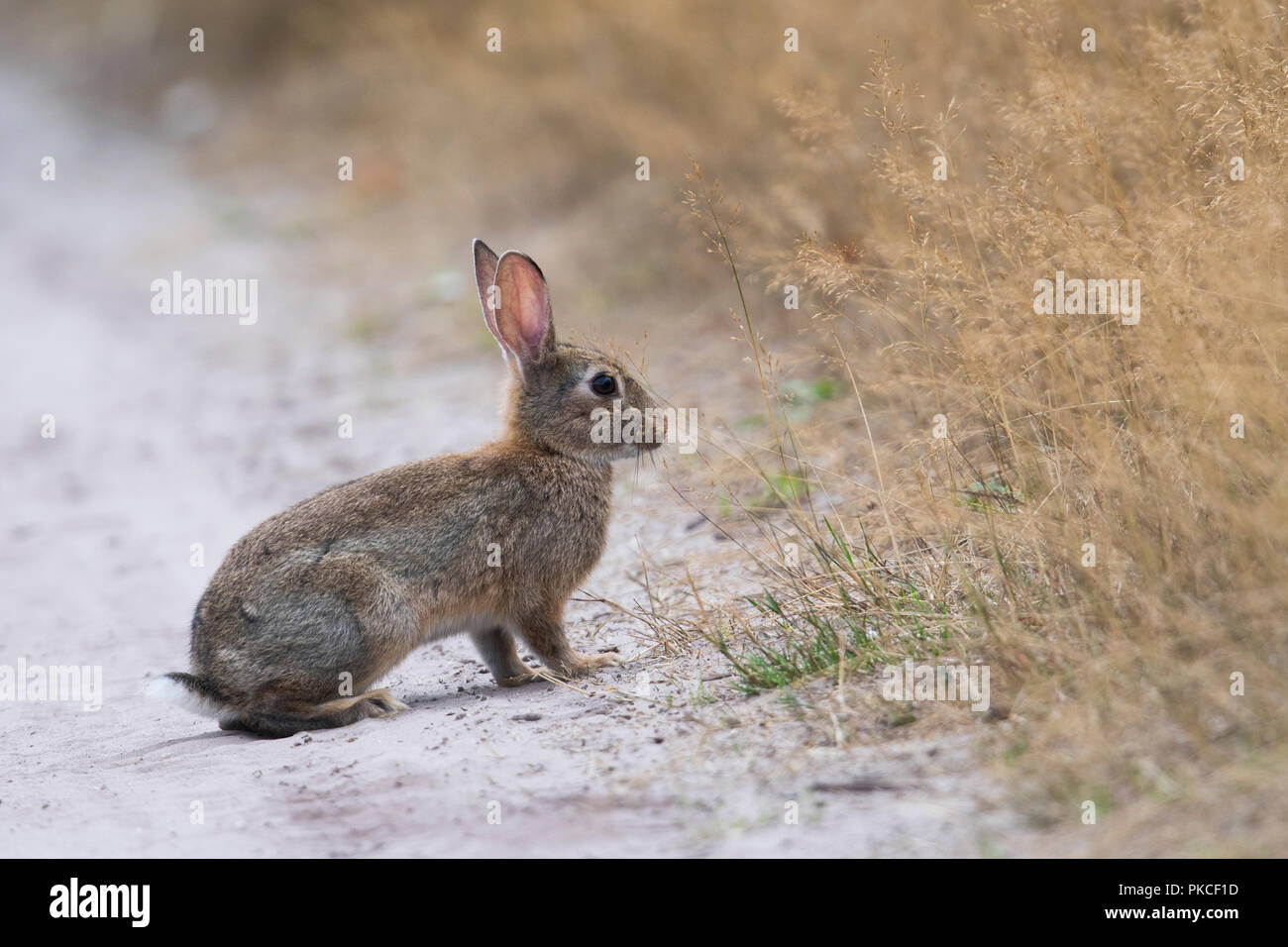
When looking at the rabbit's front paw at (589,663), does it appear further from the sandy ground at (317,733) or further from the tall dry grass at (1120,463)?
the tall dry grass at (1120,463)

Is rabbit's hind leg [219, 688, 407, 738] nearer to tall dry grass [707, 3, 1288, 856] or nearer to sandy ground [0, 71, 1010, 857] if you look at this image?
sandy ground [0, 71, 1010, 857]

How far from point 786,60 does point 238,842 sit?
21.6ft

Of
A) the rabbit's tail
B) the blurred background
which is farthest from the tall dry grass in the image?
the rabbit's tail

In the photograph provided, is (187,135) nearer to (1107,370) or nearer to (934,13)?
(934,13)

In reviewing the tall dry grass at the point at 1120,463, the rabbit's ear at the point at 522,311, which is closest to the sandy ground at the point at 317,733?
the tall dry grass at the point at 1120,463

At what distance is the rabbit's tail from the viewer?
4.54 meters

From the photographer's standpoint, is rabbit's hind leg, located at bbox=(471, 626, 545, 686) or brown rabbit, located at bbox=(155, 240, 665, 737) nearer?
brown rabbit, located at bbox=(155, 240, 665, 737)

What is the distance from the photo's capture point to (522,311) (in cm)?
521

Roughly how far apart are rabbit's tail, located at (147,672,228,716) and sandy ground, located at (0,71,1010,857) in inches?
5.1

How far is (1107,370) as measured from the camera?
4.15 m

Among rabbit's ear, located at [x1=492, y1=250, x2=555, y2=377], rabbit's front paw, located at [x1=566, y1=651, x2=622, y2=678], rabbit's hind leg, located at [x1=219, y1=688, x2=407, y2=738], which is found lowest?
rabbit's hind leg, located at [x1=219, y1=688, x2=407, y2=738]

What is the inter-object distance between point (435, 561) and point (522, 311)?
1.08 meters

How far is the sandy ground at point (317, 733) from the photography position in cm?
325

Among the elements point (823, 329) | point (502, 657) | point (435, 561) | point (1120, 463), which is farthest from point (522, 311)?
point (1120, 463)
